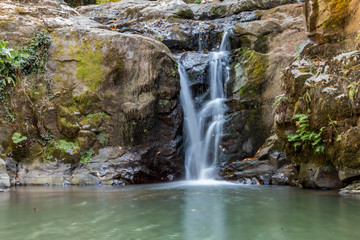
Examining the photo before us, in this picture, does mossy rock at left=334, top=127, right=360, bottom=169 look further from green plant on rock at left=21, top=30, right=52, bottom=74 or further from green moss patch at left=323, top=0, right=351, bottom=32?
green plant on rock at left=21, top=30, right=52, bottom=74

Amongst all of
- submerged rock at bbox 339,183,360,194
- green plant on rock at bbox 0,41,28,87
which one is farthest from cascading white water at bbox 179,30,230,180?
green plant on rock at bbox 0,41,28,87

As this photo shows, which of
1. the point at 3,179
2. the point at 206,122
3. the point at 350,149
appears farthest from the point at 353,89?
the point at 3,179

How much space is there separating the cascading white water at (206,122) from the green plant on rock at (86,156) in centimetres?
312

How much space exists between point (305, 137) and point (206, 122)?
4.35 m

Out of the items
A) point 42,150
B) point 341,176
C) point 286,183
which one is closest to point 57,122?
point 42,150

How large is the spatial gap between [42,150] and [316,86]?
7.81 metres

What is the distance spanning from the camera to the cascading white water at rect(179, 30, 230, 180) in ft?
31.7

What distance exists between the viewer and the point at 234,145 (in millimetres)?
9695

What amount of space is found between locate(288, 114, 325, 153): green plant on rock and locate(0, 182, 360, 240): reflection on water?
41.5 inches

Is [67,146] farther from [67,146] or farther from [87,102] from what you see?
[87,102]

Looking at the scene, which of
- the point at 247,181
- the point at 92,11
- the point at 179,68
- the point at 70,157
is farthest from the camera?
the point at 92,11

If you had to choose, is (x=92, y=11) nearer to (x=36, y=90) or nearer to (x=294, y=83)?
(x=36, y=90)

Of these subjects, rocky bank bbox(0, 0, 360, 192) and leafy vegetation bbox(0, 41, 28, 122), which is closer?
rocky bank bbox(0, 0, 360, 192)

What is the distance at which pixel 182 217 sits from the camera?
3.90 m
